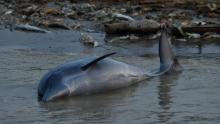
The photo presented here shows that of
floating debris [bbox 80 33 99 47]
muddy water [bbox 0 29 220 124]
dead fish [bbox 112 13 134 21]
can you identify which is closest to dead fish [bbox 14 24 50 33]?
floating debris [bbox 80 33 99 47]

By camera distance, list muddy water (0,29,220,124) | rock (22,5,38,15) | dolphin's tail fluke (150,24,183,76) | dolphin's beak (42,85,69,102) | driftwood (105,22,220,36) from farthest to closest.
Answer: rock (22,5,38,15), driftwood (105,22,220,36), dolphin's tail fluke (150,24,183,76), dolphin's beak (42,85,69,102), muddy water (0,29,220,124)

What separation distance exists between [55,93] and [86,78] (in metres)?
0.54

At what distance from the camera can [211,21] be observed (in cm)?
1608

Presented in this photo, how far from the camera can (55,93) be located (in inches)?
320

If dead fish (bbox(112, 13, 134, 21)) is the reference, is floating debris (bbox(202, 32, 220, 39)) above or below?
above

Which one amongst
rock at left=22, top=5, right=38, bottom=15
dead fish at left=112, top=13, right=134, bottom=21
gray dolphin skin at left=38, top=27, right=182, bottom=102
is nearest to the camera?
gray dolphin skin at left=38, top=27, right=182, bottom=102

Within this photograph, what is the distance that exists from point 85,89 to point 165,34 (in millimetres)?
2097

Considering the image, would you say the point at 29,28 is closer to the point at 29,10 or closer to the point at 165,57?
the point at 29,10

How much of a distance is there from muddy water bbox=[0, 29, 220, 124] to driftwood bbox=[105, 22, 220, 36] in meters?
2.92

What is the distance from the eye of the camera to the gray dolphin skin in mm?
8242

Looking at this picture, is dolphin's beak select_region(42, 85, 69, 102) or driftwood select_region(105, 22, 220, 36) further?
driftwood select_region(105, 22, 220, 36)

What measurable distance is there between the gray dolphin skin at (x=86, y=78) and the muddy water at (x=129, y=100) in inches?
4.1

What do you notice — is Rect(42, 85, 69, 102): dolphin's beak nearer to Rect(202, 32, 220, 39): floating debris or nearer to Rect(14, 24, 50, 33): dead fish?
Rect(202, 32, 220, 39): floating debris

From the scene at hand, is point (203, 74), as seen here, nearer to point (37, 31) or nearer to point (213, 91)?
point (213, 91)
